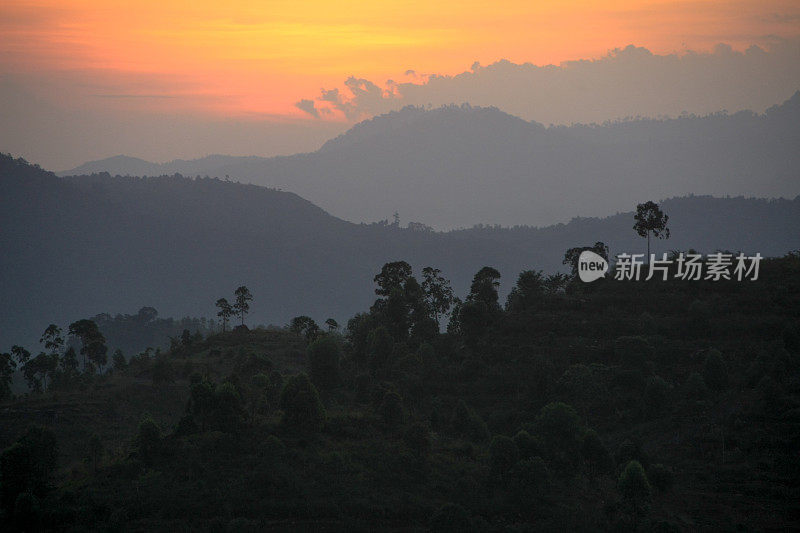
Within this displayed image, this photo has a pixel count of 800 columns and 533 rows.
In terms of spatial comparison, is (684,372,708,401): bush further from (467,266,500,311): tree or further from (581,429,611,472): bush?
(467,266,500,311): tree

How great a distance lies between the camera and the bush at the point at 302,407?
48781 millimetres

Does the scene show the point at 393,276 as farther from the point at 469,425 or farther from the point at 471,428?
the point at 471,428

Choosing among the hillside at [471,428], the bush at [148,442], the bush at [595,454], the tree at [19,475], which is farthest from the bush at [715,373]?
the tree at [19,475]

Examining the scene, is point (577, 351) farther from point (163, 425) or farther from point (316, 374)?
point (163, 425)

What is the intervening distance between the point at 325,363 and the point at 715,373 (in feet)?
101

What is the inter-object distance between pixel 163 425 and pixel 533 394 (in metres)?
31.2

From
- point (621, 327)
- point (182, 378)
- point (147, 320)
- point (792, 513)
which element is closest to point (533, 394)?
point (621, 327)

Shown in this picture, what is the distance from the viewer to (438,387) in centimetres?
6412


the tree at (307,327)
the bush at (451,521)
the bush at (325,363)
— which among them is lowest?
the bush at (451,521)

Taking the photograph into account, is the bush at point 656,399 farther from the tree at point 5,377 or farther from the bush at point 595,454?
the tree at point 5,377

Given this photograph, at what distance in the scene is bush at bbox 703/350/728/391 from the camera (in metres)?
55.7

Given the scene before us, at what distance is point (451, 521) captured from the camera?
39.3 meters

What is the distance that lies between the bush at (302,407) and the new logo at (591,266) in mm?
37869

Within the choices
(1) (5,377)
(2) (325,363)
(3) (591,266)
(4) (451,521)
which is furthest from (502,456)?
(1) (5,377)
